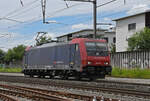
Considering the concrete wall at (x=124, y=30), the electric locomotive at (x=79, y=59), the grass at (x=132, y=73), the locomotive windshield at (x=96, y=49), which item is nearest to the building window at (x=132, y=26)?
the concrete wall at (x=124, y=30)

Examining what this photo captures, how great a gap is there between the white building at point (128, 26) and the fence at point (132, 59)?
16820 mm

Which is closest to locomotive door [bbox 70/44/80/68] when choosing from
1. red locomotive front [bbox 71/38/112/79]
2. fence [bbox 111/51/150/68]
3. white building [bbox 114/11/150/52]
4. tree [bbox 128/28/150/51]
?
red locomotive front [bbox 71/38/112/79]

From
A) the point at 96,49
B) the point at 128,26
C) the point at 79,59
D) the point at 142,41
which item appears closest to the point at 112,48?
the point at 128,26

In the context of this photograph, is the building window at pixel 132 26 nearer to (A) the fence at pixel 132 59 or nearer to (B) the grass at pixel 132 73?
(A) the fence at pixel 132 59

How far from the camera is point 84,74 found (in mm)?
19938

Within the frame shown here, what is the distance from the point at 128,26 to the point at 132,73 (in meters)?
23.3

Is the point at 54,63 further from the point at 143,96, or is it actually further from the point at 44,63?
the point at 143,96

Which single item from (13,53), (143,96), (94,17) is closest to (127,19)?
(94,17)

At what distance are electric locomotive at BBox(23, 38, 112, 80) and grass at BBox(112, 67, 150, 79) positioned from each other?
14.1 feet

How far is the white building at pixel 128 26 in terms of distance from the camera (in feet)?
142

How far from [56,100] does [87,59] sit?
10.5 m

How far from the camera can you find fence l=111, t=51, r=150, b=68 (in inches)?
992

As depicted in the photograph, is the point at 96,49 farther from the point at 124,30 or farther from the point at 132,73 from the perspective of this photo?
the point at 124,30

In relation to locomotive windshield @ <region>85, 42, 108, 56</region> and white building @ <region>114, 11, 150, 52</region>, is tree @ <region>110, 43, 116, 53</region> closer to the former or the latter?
white building @ <region>114, 11, 150, 52</region>
